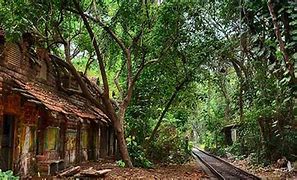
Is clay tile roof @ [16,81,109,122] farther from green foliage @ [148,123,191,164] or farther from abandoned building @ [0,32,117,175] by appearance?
green foliage @ [148,123,191,164]

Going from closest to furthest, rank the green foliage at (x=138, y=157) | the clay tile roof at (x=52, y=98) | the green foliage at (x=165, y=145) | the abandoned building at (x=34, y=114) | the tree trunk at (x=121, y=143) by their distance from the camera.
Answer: the abandoned building at (x=34, y=114) < the clay tile roof at (x=52, y=98) < the tree trunk at (x=121, y=143) < the green foliage at (x=138, y=157) < the green foliage at (x=165, y=145)

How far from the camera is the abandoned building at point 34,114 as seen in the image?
11555 millimetres

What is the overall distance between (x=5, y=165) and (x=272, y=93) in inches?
534

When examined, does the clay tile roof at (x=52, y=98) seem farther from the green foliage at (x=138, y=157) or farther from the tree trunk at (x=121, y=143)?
the green foliage at (x=138, y=157)

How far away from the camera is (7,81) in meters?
11.2

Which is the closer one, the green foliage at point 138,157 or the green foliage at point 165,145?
the green foliage at point 138,157

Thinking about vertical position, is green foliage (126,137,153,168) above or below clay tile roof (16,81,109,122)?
below

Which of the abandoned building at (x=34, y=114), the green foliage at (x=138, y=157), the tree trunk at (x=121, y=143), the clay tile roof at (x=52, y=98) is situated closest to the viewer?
the abandoned building at (x=34, y=114)

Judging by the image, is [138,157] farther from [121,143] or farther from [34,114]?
[34,114]

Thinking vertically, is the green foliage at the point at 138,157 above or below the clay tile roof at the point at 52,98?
below

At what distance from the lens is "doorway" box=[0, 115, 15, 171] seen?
456 inches

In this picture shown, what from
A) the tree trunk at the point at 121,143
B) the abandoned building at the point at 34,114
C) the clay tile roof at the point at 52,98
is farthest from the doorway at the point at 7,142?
the tree trunk at the point at 121,143

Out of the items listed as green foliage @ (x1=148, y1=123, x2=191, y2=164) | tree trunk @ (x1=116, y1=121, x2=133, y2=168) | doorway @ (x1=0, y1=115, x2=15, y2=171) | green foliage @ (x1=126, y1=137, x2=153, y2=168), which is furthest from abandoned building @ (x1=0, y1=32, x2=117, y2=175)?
green foliage @ (x1=148, y1=123, x2=191, y2=164)

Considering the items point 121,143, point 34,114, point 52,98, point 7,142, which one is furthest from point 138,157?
point 7,142
